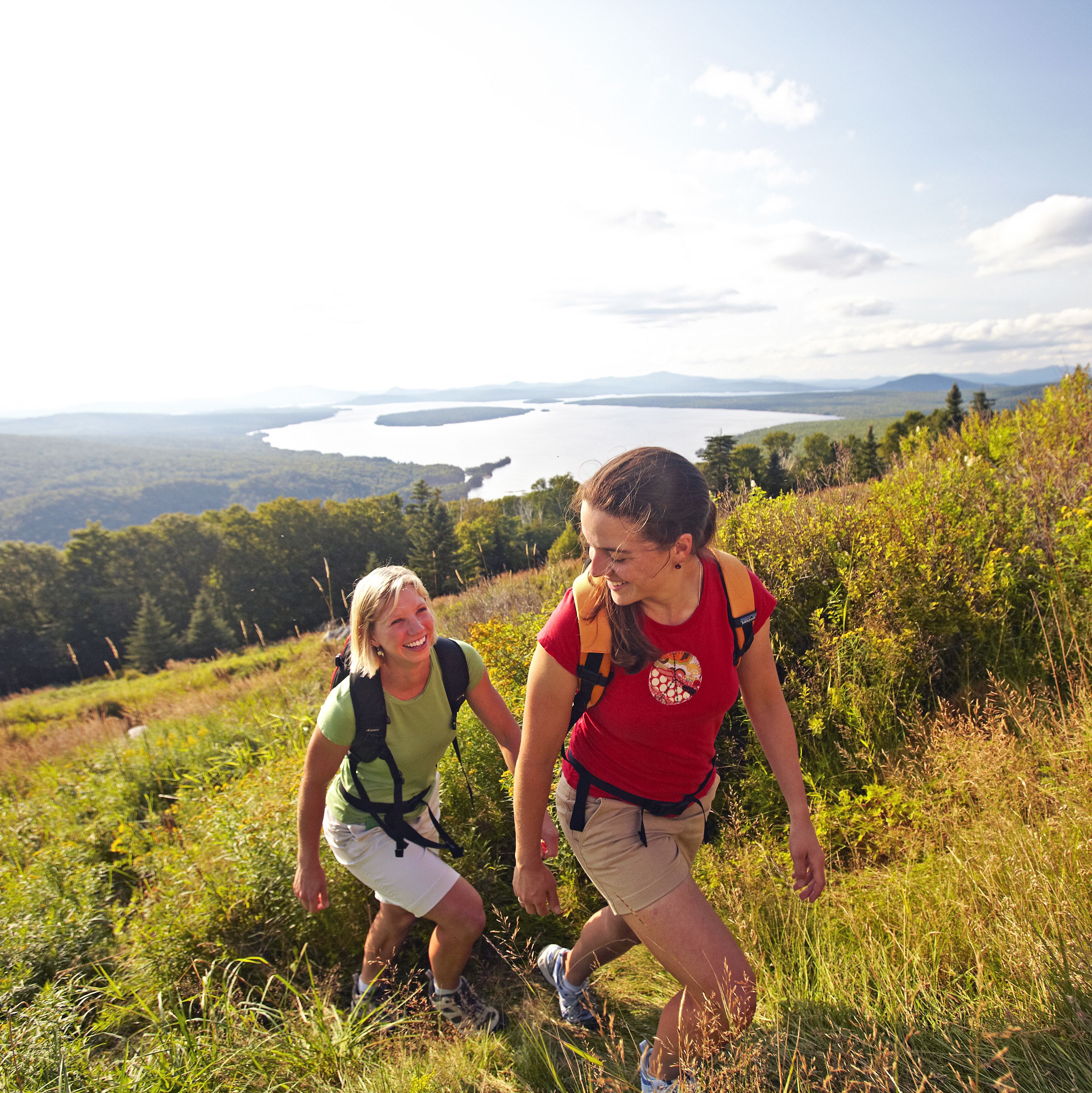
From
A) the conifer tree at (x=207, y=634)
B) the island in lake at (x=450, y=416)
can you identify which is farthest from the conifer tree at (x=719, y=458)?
the island in lake at (x=450, y=416)

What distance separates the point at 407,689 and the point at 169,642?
4426cm

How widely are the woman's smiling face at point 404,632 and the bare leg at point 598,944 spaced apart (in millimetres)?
1214

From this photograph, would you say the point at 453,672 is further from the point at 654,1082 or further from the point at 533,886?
the point at 654,1082

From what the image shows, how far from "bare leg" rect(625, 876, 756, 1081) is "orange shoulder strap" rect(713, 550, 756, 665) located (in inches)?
31.9

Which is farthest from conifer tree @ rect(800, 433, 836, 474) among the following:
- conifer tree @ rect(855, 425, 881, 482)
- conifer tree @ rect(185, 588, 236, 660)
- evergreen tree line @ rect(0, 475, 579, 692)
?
conifer tree @ rect(185, 588, 236, 660)

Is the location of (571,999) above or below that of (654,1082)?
below

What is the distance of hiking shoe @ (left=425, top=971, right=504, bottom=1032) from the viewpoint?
97.6 inches

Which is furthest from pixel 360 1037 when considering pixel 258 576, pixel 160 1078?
pixel 258 576

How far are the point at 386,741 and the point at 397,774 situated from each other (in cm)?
15

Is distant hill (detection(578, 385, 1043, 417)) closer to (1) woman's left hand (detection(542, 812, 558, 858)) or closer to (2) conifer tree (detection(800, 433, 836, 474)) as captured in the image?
(2) conifer tree (detection(800, 433, 836, 474))

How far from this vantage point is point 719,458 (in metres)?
7.27

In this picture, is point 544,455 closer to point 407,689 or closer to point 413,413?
point 407,689

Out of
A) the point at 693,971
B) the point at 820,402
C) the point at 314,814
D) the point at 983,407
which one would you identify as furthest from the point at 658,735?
the point at 820,402

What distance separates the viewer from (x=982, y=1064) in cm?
153
